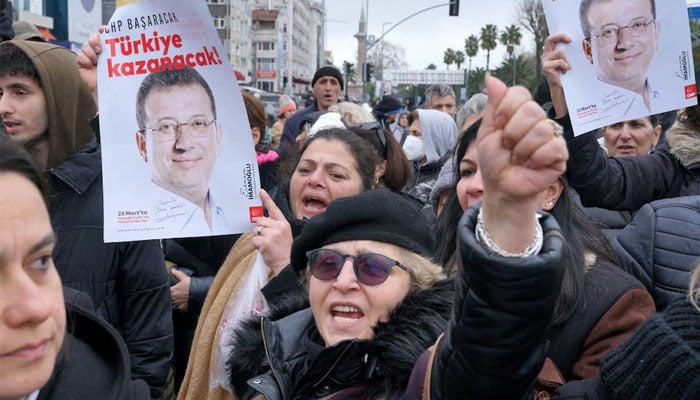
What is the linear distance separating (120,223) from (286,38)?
108m

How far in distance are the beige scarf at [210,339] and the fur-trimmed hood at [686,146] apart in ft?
6.42

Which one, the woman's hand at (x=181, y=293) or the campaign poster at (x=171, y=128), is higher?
the campaign poster at (x=171, y=128)

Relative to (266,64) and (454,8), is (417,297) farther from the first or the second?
(266,64)

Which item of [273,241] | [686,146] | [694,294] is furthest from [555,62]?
[694,294]

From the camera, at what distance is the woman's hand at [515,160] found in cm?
126

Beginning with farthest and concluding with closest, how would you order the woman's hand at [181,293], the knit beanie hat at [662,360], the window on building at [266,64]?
the window on building at [266,64] → the woman's hand at [181,293] → the knit beanie hat at [662,360]

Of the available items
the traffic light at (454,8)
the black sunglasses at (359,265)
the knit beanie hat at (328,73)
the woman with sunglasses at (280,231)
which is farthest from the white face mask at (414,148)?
the traffic light at (454,8)

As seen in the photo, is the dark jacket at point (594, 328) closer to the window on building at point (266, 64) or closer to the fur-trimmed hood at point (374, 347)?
the fur-trimmed hood at point (374, 347)

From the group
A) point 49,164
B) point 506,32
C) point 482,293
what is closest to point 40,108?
point 49,164

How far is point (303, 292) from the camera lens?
2.69 m

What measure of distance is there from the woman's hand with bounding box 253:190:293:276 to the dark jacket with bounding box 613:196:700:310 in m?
1.32

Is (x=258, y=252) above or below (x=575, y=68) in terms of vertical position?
below

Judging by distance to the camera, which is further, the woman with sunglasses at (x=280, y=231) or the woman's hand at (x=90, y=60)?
the woman with sunglasses at (x=280, y=231)

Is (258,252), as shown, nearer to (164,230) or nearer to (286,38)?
(164,230)
